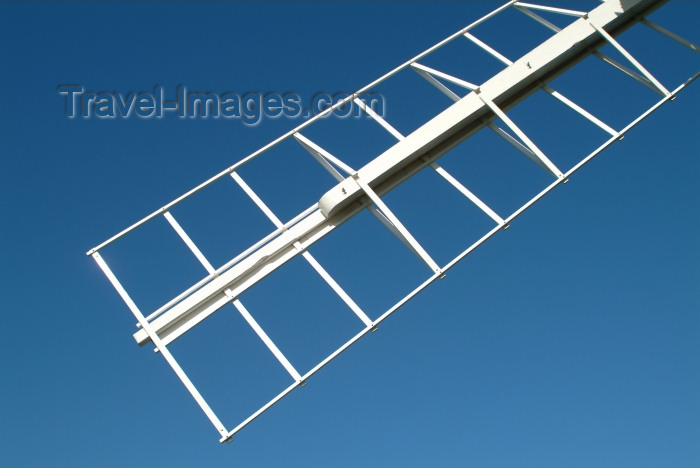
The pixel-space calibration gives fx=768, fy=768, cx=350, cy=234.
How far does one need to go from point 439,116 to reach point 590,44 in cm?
338

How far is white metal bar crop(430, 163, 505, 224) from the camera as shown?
1087 centimetres

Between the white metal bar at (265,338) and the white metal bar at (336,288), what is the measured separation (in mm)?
1124

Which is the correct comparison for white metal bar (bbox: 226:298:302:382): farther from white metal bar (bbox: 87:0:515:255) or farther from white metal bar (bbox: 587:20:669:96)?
white metal bar (bbox: 587:20:669:96)

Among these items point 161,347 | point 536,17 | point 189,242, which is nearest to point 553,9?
point 536,17

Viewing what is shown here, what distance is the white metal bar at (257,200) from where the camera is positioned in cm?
1164

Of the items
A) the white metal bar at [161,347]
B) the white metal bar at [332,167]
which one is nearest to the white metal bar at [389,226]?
the white metal bar at [332,167]

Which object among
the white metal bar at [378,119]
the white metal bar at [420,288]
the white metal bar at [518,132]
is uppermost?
the white metal bar at [378,119]

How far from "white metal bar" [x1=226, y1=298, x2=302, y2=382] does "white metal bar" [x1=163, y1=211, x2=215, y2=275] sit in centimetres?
48

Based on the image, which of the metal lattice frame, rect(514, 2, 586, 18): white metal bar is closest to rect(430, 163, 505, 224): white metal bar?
the metal lattice frame

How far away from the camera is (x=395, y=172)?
39.8 feet

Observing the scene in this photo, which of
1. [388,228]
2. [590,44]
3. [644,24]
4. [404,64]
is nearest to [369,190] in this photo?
[388,228]

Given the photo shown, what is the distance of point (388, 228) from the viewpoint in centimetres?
1158

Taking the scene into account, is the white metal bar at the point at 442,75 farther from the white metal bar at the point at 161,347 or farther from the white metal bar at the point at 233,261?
the white metal bar at the point at 161,347

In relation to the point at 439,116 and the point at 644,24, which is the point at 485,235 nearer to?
the point at 439,116
